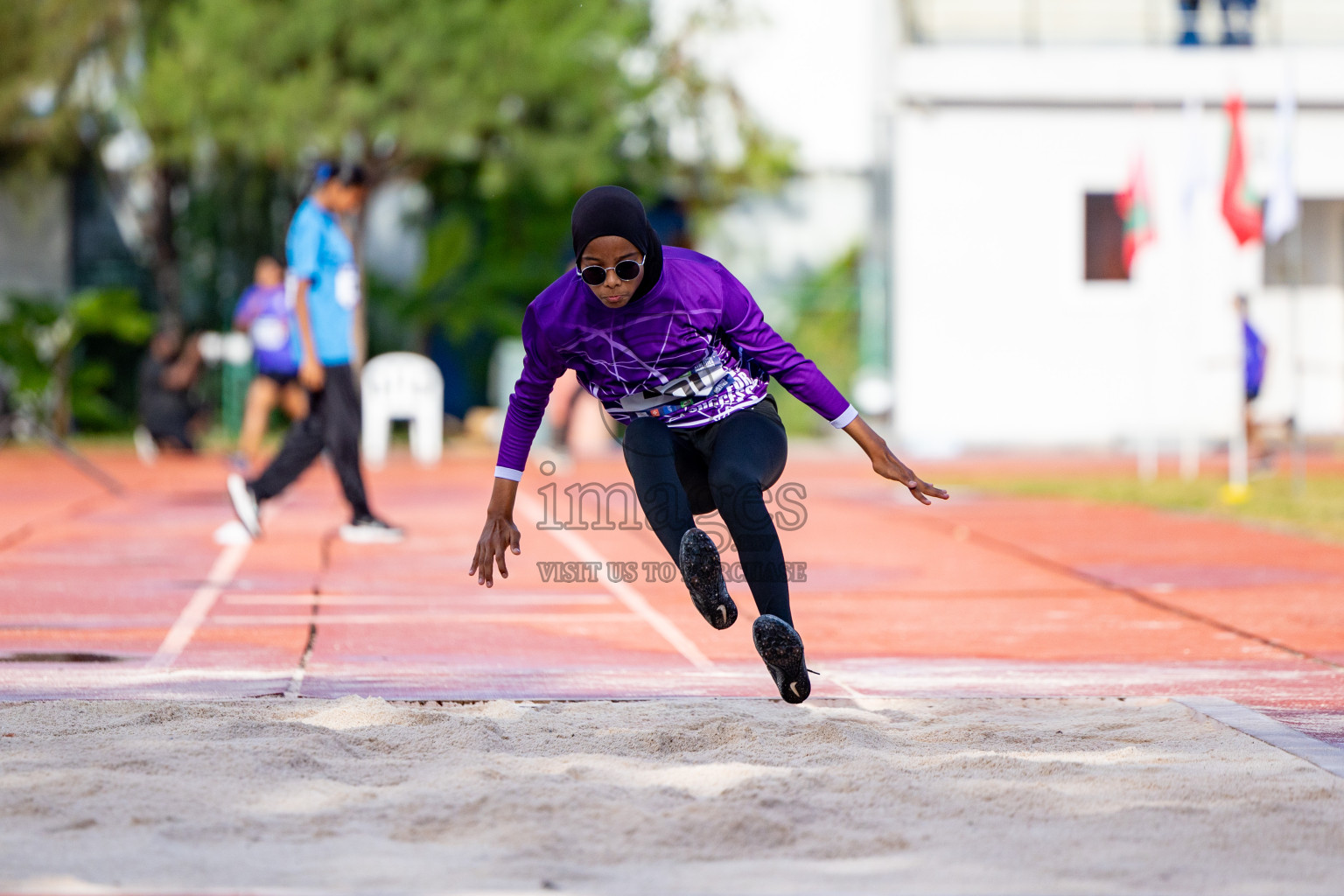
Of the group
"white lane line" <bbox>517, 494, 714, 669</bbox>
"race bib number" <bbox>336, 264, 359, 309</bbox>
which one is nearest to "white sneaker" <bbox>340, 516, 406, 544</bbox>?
"white lane line" <bbox>517, 494, 714, 669</bbox>

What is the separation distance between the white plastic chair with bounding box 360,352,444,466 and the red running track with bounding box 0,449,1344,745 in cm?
751

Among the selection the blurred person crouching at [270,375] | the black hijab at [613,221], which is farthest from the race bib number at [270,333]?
the black hijab at [613,221]

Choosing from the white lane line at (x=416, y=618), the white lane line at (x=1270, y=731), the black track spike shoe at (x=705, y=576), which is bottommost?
the white lane line at (x=416, y=618)

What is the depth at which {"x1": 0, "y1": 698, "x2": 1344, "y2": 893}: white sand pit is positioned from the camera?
355cm

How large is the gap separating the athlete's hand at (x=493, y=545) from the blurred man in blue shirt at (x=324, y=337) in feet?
15.3

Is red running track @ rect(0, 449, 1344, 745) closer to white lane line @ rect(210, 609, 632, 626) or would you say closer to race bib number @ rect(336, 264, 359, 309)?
white lane line @ rect(210, 609, 632, 626)

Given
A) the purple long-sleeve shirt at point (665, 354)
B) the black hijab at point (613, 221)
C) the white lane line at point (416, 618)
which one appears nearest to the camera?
the black hijab at point (613, 221)

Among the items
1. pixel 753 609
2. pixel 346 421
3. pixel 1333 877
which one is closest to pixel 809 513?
pixel 346 421

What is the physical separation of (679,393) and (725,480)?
343 mm

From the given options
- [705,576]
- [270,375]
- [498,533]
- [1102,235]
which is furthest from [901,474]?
[1102,235]

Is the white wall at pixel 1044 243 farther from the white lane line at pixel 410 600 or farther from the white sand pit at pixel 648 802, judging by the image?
the white sand pit at pixel 648 802

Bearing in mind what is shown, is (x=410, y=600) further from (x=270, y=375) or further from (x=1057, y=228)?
(x=1057, y=228)

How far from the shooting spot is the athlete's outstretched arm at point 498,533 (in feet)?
16.9

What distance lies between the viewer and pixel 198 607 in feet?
25.6
